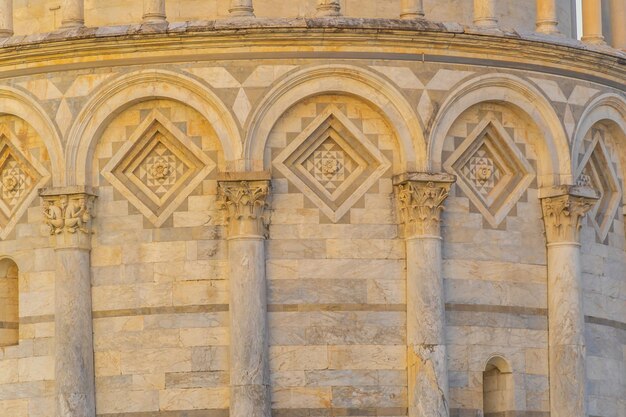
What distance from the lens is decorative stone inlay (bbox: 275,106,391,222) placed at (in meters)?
33.4

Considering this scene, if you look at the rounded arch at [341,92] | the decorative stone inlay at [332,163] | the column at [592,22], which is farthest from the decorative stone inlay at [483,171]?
the column at [592,22]

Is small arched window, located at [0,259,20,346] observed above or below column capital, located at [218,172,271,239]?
below

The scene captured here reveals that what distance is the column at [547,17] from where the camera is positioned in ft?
114

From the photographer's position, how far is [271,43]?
33.3 meters

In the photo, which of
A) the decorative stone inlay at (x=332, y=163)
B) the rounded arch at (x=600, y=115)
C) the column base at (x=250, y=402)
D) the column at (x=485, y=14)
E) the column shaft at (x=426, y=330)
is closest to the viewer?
the column base at (x=250, y=402)

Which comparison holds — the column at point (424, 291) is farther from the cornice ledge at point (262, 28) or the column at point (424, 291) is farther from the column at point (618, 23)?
the column at point (618, 23)

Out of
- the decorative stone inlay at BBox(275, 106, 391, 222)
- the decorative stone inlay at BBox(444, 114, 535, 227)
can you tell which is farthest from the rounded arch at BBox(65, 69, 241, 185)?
the decorative stone inlay at BBox(444, 114, 535, 227)

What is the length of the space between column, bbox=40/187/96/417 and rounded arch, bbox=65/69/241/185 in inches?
15.3

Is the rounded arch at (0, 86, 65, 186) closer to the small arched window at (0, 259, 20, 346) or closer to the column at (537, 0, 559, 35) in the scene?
the small arched window at (0, 259, 20, 346)

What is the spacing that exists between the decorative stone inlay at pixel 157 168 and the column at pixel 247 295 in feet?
2.40

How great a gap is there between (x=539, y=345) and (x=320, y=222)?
3732mm

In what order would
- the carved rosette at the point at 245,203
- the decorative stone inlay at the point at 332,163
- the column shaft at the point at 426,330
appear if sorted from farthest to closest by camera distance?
the decorative stone inlay at the point at 332,163
the carved rosette at the point at 245,203
the column shaft at the point at 426,330

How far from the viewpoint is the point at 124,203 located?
33.8 m

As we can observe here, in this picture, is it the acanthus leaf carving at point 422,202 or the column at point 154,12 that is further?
the column at point 154,12
